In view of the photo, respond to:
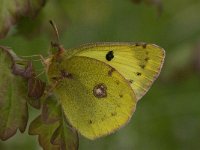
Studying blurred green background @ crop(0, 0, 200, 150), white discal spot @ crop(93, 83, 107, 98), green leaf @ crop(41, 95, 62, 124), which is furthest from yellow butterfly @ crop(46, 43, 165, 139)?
blurred green background @ crop(0, 0, 200, 150)

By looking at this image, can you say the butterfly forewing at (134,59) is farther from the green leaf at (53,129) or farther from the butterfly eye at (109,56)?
the green leaf at (53,129)

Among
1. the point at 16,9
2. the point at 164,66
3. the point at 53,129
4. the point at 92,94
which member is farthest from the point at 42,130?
the point at 164,66

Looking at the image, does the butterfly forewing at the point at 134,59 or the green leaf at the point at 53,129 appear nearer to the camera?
the green leaf at the point at 53,129

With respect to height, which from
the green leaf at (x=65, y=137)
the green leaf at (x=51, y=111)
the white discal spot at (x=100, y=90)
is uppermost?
the white discal spot at (x=100, y=90)

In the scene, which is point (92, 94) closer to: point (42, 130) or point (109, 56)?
point (109, 56)

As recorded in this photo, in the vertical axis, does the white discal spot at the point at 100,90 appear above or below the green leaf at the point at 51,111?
above

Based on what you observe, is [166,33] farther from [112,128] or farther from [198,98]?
[112,128]

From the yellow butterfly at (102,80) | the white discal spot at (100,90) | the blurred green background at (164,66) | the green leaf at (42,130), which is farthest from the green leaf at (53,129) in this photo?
the blurred green background at (164,66)
